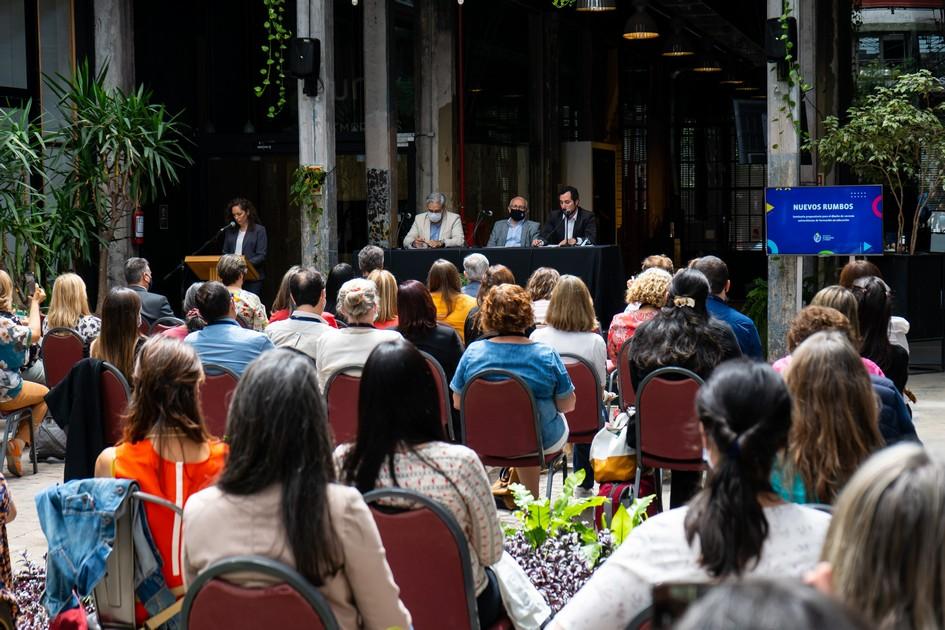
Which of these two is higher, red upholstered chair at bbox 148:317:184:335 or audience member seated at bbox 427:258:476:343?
audience member seated at bbox 427:258:476:343

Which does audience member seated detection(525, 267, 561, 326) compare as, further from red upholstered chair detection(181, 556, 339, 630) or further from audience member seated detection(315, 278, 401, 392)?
red upholstered chair detection(181, 556, 339, 630)

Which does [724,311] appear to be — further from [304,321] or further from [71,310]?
[71,310]

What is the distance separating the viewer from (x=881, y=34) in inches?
685

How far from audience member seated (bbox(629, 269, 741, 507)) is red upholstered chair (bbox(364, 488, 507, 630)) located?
245cm

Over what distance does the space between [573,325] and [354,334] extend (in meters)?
1.14

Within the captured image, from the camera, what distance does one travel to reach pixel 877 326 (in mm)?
5121

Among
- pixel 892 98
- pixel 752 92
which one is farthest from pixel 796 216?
pixel 752 92

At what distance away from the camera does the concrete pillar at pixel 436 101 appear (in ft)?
48.4

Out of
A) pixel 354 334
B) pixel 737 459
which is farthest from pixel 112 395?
pixel 737 459

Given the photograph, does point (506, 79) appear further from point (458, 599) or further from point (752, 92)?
point (458, 599)

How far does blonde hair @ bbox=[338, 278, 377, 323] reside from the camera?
5848mm

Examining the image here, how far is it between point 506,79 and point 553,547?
13.5 metres

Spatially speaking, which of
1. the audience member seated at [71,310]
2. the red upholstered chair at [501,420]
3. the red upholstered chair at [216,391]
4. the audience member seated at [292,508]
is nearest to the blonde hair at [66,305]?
the audience member seated at [71,310]

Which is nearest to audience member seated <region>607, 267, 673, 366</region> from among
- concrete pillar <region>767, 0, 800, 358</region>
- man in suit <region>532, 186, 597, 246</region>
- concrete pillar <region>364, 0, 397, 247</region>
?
concrete pillar <region>767, 0, 800, 358</region>
